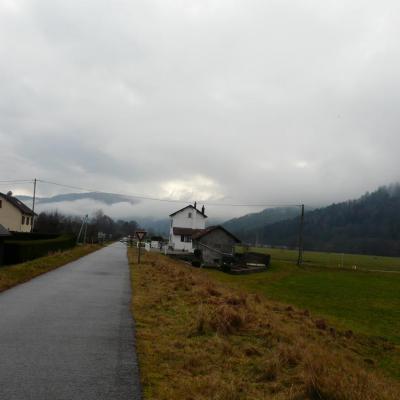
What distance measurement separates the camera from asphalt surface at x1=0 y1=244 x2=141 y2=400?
5.07 metres

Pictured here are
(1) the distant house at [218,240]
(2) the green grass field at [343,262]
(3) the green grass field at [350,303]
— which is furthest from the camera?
(2) the green grass field at [343,262]

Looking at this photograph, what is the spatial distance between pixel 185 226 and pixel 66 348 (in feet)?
224

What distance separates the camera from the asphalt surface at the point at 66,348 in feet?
16.6

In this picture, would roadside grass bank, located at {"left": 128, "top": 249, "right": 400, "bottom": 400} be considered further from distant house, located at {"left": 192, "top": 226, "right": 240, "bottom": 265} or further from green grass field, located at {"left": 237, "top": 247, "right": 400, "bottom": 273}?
green grass field, located at {"left": 237, "top": 247, "right": 400, "bottom": 273}

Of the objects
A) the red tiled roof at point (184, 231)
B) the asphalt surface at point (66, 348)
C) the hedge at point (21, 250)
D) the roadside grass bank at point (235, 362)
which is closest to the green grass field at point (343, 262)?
the red tiled roof at point (184, 231)

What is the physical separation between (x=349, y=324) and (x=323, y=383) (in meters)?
12.5

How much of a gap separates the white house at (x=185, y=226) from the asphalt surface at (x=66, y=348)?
58.8 meters

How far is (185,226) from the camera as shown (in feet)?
246

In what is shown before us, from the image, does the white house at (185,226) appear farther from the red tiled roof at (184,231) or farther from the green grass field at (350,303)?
the green grass field at (350,303)

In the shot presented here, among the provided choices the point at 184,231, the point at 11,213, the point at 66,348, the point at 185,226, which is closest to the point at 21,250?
the point at 66,348

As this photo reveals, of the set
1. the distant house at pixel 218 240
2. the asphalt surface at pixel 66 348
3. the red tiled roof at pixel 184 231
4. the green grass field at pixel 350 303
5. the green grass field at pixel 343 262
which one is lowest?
the green grass field at pixel 350 303

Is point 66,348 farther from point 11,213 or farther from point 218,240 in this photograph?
point 11,213

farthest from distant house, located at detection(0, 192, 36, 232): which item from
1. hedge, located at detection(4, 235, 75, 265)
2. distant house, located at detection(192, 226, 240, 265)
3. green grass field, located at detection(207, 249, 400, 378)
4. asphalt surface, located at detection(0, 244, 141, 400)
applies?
asphalt surface, located at detection(0, 244, 141, 400)

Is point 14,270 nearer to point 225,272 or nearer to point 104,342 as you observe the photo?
point 104,342
